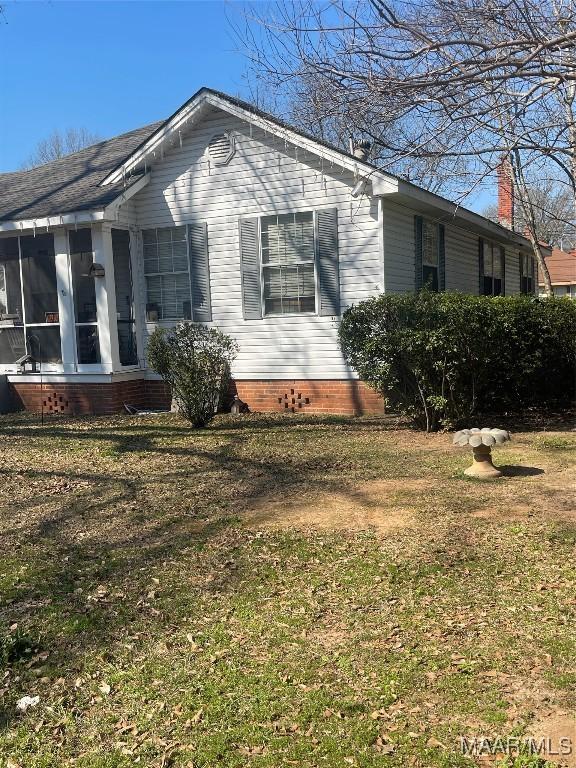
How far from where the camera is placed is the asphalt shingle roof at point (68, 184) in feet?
40.1

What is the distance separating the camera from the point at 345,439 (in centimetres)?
910

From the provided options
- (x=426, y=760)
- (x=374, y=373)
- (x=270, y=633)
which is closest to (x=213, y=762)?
(x=426, y=760)

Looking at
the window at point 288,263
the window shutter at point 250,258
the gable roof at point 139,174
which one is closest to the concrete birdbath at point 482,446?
the gable roof at point 139,174

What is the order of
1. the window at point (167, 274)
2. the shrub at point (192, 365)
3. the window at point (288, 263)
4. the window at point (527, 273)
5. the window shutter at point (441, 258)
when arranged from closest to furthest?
the shrub at point (192, 365) < the window at point (288, 263) < the window at point (167, 274) < the window shutter at point (441, 258) < the window at point (527, 273)

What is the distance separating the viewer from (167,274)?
12344 mm

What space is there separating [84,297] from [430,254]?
20.8ft

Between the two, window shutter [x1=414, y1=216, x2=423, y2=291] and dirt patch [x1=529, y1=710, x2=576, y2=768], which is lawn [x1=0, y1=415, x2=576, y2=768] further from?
window shutter [x1=414, y1=216, x2=423, y2=291]

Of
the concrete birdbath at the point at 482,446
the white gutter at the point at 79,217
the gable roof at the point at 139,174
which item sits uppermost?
the gable roof at the point at 139,174

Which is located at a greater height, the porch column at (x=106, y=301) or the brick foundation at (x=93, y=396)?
the porch column at (x=106, y=301)

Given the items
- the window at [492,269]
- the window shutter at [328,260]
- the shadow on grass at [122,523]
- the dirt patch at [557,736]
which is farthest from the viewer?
the window at [492,269]

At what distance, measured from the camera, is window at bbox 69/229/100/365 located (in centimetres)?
1226

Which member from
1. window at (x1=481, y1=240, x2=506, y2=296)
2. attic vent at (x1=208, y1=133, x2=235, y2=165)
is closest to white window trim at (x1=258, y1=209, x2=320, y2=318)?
attic vent at (x1=208, y1=133, x2=235, y2=165)

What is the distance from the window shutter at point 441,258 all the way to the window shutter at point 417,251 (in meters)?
1.14

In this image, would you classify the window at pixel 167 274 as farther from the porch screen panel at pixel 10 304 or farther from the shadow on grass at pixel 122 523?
the shadow on grass at pixel 122 523
